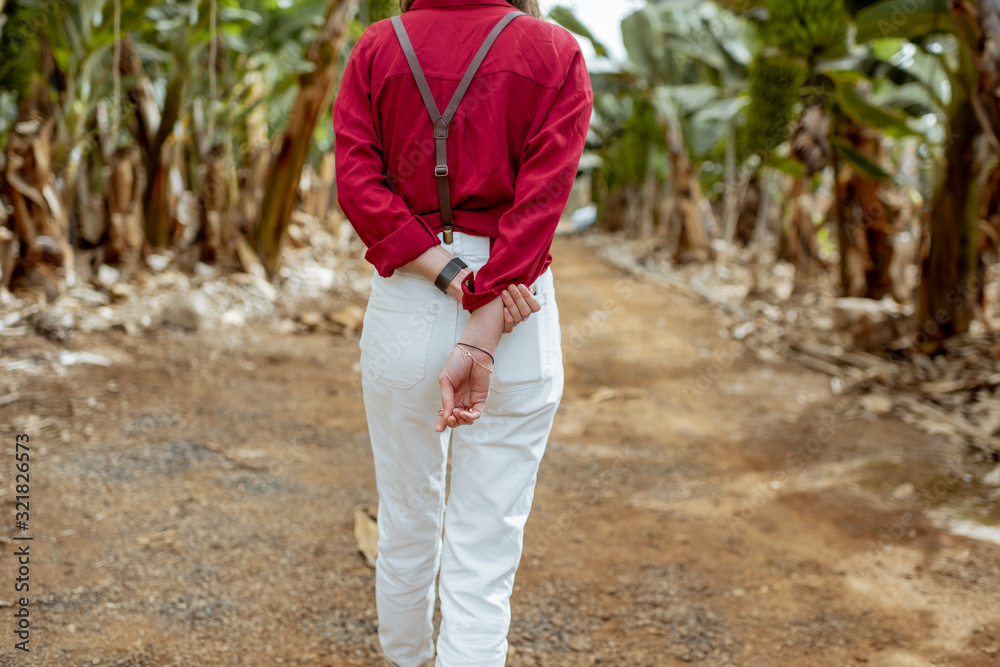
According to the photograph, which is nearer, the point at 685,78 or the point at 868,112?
the point at 868,112

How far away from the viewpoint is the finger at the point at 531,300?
1450 mm

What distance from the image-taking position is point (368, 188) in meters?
1.52

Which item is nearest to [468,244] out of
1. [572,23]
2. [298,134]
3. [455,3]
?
[455,3]

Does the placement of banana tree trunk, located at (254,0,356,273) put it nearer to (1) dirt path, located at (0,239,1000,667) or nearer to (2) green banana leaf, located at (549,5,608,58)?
(1) dirt path, located at (0,239,1000,667)

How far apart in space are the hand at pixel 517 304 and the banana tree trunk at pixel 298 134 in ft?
21.2

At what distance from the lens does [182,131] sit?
787 cm

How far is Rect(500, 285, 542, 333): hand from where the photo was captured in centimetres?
145

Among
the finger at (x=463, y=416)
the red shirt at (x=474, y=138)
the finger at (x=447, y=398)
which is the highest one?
the red shirt at (x=474, y=138)

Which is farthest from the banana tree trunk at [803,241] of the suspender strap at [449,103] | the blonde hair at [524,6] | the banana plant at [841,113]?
the suspender strap at [449,103]

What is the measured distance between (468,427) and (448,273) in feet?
1.13

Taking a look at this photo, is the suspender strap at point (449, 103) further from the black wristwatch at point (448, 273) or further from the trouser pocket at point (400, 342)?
the trouser pocket at point (400, 342)

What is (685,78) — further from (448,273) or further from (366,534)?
(448,273)

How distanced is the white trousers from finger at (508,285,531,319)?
70 mm

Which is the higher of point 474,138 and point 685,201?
point 474,138
